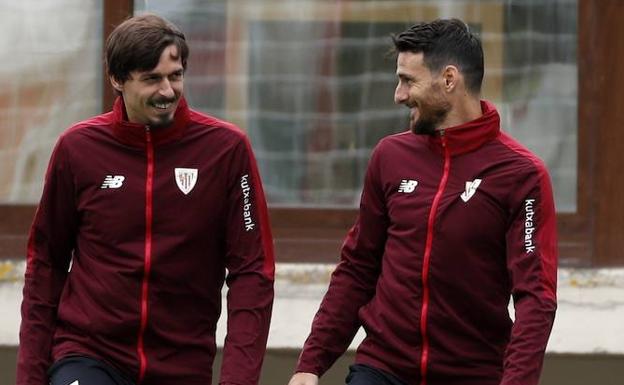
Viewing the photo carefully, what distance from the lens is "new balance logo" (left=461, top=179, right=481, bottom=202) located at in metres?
5.57

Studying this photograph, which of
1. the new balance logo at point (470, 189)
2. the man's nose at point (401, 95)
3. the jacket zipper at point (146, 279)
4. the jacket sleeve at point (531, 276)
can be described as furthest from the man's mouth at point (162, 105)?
the jacket sleeve at point (531, 276)

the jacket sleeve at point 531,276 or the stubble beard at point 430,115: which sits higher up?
the stubble beard at point 430,115

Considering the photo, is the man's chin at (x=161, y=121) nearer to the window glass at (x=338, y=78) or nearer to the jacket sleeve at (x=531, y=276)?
the jacket sleeve at (x=531, y=276)

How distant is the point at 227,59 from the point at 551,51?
1.57 m

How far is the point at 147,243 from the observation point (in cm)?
551

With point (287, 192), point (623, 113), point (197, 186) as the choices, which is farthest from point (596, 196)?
point (197, 186)

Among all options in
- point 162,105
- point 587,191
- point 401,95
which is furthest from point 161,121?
point 587,191

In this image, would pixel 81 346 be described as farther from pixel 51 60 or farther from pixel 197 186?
pixel 51 60

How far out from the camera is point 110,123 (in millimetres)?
5664

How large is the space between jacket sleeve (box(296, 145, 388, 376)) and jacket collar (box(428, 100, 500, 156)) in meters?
0.28

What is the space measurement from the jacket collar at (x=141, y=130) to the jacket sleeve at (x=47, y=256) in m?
0.21

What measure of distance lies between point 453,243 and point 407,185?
0.27 metres

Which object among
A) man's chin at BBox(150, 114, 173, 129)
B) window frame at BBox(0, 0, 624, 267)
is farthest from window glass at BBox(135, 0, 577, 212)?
man's chin at BBox(150, 114, 173, 129)

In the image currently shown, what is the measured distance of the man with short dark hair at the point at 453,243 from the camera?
5.50m
